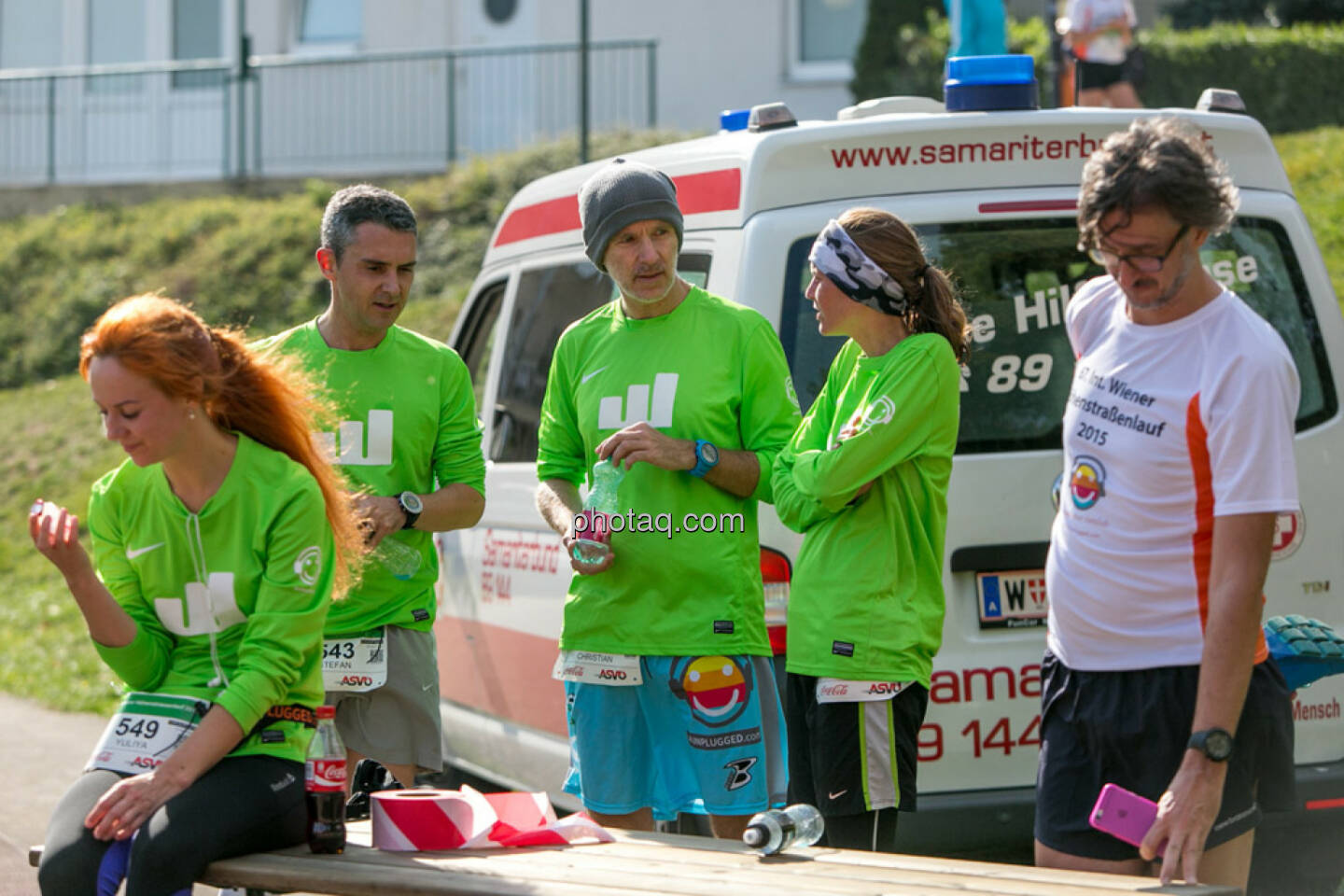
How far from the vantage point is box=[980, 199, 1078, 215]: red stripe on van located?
16.0 feet

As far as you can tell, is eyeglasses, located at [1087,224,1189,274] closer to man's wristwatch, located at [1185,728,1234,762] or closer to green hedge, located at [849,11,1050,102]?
man's wristwatch, located at [1185,728,1234,762]

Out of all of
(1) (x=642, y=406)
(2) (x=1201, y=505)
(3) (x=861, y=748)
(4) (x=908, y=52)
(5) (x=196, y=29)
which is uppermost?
(5) (x=196, y=29)

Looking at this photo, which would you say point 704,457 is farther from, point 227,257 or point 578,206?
point 227,257

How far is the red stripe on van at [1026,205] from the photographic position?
4891 millimetres

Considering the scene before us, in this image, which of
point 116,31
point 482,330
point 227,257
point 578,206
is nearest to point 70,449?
point 227,257

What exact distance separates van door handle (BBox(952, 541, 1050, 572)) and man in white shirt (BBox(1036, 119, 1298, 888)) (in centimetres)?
119

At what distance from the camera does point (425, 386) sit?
184 inches

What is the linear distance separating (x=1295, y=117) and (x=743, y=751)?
11324mm

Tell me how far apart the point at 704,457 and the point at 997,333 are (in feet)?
3.66

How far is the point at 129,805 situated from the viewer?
11.4ft

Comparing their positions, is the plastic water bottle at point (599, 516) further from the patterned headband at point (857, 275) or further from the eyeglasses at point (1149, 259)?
the eyeglasses at point (1149, 259)

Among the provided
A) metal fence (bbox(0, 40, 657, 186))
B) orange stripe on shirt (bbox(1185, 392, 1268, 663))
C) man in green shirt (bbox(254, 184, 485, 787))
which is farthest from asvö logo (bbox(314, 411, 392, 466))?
metal fence (bbox(0, 40, 657, 186))

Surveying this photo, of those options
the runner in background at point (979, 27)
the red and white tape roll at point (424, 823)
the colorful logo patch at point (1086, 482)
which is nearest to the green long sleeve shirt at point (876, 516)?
the colorful logo patch at point (1086, 482)

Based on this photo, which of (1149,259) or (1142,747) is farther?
(1142,747)
